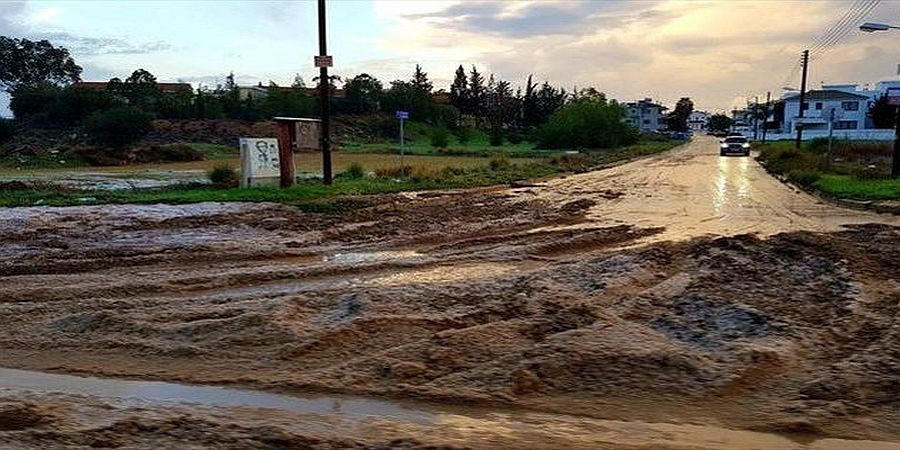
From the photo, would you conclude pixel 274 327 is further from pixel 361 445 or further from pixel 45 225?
pixel 45 225

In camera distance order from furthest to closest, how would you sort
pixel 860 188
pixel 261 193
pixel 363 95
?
pixel 363 95
pixel 860 188
pixel 261 193

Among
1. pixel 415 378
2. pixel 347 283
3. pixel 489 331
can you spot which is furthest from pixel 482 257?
pixel 415 378

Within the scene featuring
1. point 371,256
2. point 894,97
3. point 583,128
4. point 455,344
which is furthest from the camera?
point 583,128

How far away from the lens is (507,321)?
6.94m

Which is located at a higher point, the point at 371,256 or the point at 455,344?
the point at 455,344

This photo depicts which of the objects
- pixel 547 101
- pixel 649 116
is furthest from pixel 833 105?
pixel 649 116

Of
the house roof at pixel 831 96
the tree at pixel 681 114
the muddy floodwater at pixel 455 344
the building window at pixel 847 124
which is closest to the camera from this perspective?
the muddy floodwater at pixel 455 344

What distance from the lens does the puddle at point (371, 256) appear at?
11.1 meters

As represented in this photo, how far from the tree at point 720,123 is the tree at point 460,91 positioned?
257 feet

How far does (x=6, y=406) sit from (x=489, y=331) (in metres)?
3.59

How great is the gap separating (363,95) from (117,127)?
157 ft

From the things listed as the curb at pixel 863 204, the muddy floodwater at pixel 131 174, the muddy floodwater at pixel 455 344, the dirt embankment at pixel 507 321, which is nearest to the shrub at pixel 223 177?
the muddy floodwater at pixel 131 174

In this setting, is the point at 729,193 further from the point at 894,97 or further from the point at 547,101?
the point at 547,101

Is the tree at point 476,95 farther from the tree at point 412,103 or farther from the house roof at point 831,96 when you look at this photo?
the house roof at point 831,96
